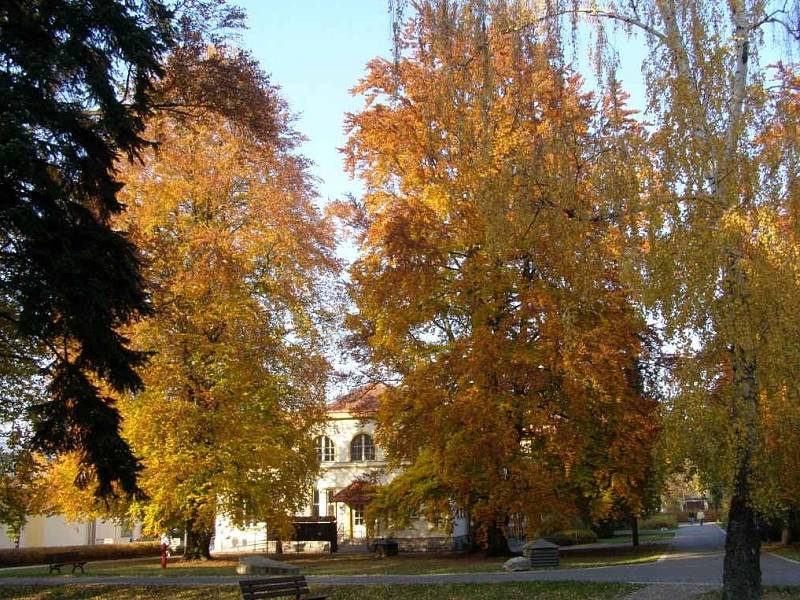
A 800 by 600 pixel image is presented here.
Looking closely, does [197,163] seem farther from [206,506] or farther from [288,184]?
[206,506]

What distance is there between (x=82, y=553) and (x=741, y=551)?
34345mm

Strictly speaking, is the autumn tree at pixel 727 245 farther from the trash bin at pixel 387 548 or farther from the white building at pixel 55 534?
the white building at pixel 55 534

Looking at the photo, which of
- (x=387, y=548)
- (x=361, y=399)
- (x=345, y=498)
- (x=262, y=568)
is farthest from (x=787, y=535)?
(x=262, y=568)

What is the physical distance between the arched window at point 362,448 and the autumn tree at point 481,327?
20818mm

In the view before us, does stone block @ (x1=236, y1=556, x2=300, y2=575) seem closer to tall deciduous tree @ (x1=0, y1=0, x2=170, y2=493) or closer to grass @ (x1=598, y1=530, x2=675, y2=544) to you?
tall deciduous tree @ (x1=0, y1=0, x2=170, y2=493)

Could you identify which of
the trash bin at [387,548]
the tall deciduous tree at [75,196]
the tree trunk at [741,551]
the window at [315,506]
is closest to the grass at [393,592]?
the tree trunk at [741,551]

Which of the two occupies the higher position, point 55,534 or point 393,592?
point 393,592

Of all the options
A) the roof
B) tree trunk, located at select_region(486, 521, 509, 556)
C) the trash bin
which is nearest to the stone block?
the roof

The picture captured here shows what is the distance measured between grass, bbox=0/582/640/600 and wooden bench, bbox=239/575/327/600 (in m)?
1.77

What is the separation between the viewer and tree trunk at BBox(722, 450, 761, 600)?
12.0 meters

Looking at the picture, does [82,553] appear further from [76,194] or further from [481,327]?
[76,194]

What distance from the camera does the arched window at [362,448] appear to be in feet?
154

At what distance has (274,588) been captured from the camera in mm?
13930

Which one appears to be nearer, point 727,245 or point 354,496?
point 727,245
